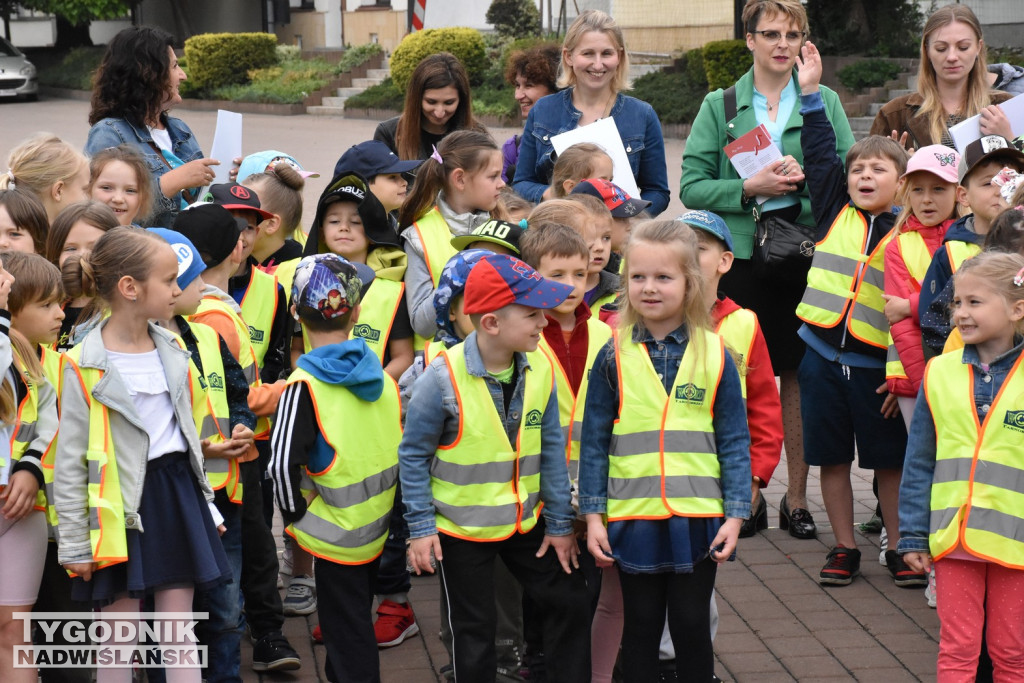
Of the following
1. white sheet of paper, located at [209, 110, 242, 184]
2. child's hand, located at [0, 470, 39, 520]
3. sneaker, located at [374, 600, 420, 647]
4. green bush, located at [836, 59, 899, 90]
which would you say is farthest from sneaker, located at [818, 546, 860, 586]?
green bush, located at [836, 59, 899, 90]

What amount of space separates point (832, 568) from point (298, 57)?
28.7 metres

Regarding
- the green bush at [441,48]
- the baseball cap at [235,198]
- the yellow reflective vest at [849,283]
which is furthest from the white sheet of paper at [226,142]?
the green bush at [441,48]

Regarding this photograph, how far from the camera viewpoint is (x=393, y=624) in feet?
16.0

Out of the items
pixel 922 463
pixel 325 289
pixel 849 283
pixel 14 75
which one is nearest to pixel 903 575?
pixel 849 283

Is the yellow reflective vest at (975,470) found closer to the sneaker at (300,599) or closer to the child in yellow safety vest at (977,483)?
the child in yellow safety vest at (977,483)

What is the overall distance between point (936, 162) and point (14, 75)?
29253mm

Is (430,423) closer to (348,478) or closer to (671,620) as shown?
(348,478)

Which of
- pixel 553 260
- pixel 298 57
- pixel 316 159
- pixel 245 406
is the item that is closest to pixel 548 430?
pixel 553 260

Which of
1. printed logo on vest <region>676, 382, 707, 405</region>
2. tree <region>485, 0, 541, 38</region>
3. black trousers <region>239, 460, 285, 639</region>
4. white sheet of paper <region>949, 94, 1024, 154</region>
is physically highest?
tree <region>485, 0, 541, 38</region>

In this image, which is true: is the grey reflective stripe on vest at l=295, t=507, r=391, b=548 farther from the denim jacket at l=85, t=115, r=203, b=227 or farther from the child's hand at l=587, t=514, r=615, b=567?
the denim jacket at l=85, t=115, r=203, b=227

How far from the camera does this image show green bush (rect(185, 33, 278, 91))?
97.6 feet

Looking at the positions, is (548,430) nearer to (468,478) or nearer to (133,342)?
(468,478)

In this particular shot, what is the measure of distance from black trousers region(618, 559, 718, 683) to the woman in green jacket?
214 centimetres

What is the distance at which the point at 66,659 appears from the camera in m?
4.14
